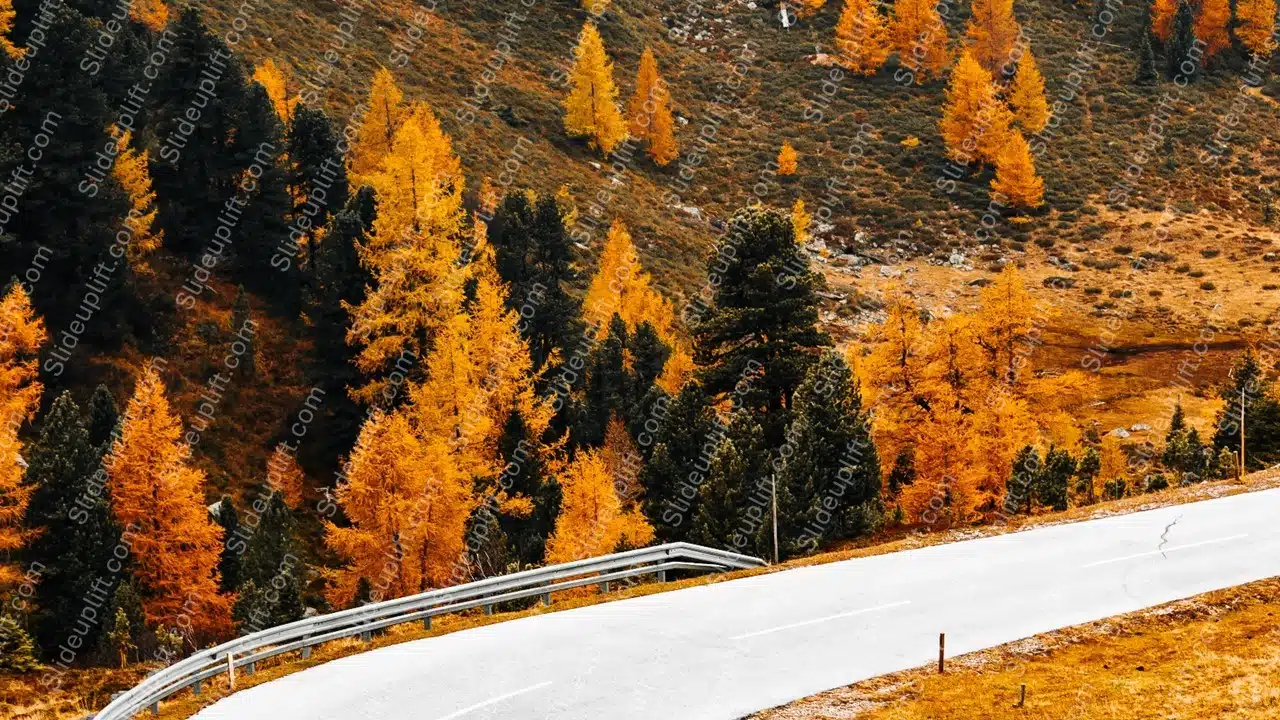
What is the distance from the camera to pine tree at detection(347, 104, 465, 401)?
4253cm

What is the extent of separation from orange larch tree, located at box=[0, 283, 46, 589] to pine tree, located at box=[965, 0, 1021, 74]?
99.1 meters

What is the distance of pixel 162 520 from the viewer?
36.0m

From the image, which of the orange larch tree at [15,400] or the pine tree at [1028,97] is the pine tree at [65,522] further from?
the pine tree at [1028,97]

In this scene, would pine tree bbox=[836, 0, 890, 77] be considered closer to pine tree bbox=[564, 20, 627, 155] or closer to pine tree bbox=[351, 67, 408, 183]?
pine tree bbox=[564, 20, 627, 155]

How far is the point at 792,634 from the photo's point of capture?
1822 cm

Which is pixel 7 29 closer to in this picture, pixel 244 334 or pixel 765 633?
pixel 244 334

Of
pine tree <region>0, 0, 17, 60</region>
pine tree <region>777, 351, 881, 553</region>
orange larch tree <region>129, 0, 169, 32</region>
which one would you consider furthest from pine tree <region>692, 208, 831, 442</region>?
orange larch tree <region>129, 0, 169, 32</region>

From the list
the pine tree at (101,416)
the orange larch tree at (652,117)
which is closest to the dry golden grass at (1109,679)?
the pine tree at (101,416)

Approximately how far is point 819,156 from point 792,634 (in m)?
95.2

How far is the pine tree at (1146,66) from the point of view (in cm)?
11712

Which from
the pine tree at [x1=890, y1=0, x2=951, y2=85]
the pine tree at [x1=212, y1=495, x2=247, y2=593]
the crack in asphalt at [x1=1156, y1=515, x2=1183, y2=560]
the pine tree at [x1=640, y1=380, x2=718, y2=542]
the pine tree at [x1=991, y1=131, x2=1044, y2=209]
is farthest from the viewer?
the pine tree at [x1=890, y1=0, x2=951, y2=85]

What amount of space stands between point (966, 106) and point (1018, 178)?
32.3ft

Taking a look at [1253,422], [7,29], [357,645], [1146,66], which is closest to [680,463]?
[357,645]

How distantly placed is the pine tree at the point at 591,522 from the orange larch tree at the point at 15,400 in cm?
1741
